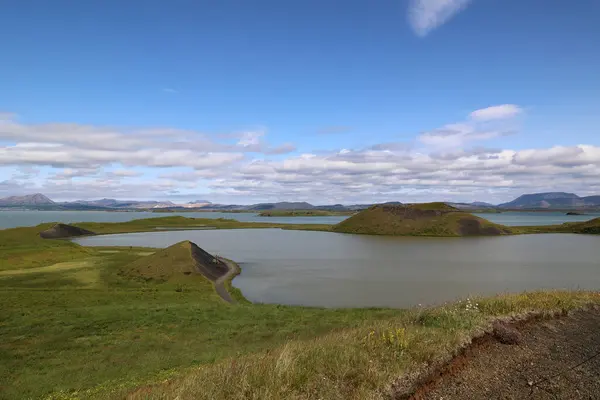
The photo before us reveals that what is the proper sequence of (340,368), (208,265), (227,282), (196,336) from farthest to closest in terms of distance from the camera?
(208,265) → (227,282) → (196,336) → (340,368)

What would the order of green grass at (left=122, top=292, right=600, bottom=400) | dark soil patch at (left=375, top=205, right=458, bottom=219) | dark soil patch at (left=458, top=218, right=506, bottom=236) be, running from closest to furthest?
green grass at (left=122, top=292, right=600, bottom=400)
dark soil patch at (left=458, top=218, right=506, bottom=236)
dark soil patch at (left=375, top=205, right=458, bottom=219)

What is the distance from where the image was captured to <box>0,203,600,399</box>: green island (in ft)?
29.5

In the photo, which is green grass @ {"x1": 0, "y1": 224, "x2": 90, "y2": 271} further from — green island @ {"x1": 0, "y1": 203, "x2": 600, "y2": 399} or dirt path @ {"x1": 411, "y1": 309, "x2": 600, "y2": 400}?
dirt path @ {"x1": 411, "y1": 309, "x2": 600, "y2": 400}

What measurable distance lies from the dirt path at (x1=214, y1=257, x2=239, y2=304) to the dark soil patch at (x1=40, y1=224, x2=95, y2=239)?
260 feet

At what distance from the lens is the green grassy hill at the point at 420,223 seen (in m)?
125

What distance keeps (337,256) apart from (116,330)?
5058 centimetres

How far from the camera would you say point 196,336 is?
22609 mm

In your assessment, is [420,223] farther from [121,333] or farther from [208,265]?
[121,333]

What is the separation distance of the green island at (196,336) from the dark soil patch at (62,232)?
217 feet

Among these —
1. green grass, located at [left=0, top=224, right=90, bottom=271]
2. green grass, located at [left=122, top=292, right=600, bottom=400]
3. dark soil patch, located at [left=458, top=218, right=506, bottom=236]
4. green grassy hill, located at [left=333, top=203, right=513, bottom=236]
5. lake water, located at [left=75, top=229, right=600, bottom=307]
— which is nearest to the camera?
green grass, located at [left=122, top=292, right=600, bottom=400]

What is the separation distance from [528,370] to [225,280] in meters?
41.4

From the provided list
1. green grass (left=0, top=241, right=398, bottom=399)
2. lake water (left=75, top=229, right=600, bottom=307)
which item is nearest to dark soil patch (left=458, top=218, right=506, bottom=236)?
lake water (left=75, top=229, right=600, bottom=307)

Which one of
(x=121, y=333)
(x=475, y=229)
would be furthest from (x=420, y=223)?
(x=121, y=333)

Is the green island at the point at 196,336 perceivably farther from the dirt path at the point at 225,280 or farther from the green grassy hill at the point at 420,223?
the green grassy hill at the point at 420,223
